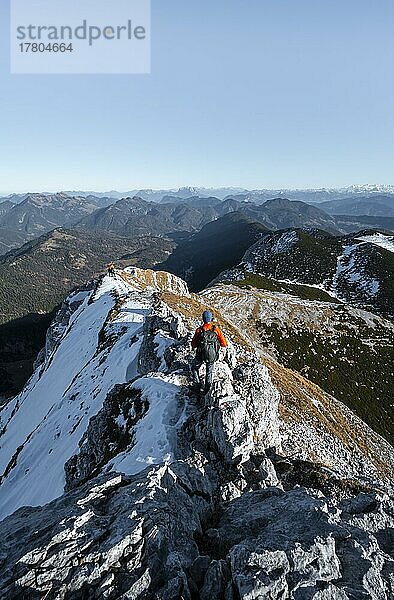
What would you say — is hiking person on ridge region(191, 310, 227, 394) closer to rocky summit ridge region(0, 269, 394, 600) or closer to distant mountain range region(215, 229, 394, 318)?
rocky summit ridge region(0, 269, 394, 600)

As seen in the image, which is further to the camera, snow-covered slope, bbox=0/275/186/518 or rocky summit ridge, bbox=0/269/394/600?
snow-covered slope, bbox=0/275/186/518

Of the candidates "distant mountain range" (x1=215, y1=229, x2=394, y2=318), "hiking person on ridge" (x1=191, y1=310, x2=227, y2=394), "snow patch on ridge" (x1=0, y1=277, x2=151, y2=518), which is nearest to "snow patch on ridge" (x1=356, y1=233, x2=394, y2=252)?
"distant mountain range" (x1=215, y1=229, x2=394, y2=318)

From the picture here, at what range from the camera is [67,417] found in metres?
44.0

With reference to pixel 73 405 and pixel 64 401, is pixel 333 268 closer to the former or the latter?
pixel 64 401

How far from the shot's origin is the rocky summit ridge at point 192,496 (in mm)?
11703

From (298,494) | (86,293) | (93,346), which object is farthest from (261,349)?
(86,293)

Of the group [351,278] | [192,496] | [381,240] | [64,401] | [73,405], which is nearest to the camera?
[192,496]

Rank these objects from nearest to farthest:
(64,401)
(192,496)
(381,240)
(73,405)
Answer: (192,496) < (73,405) < (64,401) < (381,240)

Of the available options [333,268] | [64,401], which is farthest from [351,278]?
[64,401]

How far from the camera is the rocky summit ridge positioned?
11.7m

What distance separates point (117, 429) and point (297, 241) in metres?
150

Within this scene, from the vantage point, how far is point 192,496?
17.3 m

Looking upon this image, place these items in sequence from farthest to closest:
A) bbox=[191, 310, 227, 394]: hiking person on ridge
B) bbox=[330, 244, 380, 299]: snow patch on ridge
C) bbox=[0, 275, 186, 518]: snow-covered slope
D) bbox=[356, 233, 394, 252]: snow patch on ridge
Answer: bbox=[356, 233, 394, 252]: snow patch on ridge, bbox=[330, 244, 380, 299]: snow patch on ridge, bbox=[0, 275, 186, 518]: snow-covered slope, bbox=[191, 310, 227, 394]: hiking person on ridge

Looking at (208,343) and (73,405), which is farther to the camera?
Answer: (73,405)
